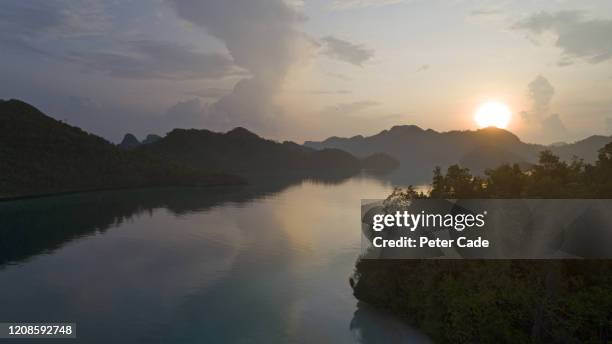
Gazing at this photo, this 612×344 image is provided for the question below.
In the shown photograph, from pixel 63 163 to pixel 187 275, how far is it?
111 metres

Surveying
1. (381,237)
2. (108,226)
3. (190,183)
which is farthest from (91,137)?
(381,237)

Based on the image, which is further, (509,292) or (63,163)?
(63,163)

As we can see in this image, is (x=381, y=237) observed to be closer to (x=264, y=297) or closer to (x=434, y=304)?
(x=434, y=304)

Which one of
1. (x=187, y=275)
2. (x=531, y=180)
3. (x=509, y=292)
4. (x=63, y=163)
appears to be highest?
(x=63, y=163)

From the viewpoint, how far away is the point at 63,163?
444ft

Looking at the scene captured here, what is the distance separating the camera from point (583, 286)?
2595 cm

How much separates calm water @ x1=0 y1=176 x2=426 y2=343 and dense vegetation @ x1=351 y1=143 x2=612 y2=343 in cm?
259

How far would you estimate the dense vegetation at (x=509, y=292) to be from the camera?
2311 cm

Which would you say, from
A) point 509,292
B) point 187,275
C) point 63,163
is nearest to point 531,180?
point 509,292

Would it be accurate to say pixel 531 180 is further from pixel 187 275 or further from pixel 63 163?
pixel 63 163

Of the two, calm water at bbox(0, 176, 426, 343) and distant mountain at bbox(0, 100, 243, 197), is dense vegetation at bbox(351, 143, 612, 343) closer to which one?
calm water at bbox(0, 176, 426, 343)

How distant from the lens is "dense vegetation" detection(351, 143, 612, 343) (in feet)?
75.8

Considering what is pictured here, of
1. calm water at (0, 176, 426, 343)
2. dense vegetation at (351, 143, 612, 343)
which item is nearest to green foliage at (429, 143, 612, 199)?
dense vegetation at (351, 143, 612, 343)

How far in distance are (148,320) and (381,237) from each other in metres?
21.5
